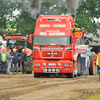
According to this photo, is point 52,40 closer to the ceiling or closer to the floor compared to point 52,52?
closer to the ceiling

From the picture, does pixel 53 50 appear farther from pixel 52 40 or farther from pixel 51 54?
pixel 52 40

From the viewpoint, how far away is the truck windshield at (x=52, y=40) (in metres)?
19.0

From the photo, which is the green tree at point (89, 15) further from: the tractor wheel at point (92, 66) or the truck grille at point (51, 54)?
the truck grille at point (51, 54)

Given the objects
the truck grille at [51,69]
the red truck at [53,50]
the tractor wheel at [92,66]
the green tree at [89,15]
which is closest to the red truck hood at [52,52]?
the red truck at [53,50]

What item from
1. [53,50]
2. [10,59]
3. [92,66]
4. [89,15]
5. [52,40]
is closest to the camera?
[53,50]

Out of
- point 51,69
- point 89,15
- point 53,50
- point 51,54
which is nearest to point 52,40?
point 53,50

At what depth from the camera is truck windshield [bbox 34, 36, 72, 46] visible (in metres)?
19.0

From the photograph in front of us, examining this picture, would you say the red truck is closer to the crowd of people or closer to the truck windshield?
the truck windshield

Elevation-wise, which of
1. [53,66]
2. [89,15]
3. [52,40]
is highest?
[89,15]

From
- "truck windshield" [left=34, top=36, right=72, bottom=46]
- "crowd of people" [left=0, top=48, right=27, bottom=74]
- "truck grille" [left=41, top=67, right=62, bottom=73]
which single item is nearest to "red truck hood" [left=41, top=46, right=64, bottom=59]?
"truck windshield" [left=34, top=36, right=72, bottom=46]

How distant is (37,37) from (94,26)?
72.4 ft

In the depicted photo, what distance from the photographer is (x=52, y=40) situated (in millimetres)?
19109

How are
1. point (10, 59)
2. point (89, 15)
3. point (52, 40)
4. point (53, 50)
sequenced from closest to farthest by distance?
1. point (53, 50)
2. point (52, 40)
3. point (10, 59)
4. point (89, 15)

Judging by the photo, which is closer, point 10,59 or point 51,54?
→ point 51,54
